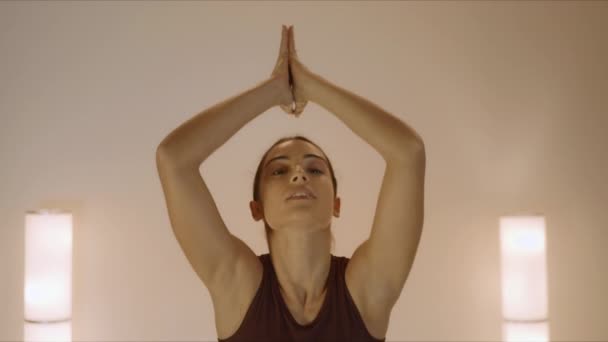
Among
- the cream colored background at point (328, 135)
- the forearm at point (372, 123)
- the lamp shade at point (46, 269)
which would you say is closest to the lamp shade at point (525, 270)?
the cream colored background at point (328, 135)

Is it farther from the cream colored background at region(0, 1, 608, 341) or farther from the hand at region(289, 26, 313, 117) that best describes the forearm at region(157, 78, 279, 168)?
the cream colored background at region(0, 1, 608, 341)

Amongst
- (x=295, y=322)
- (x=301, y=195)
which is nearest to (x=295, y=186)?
(x=301, y=195)

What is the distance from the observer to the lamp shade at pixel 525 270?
250 centimetres

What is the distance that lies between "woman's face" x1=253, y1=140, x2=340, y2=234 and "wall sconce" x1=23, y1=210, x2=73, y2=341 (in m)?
1.08

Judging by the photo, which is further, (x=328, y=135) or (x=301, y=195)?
(x=328, y=135)

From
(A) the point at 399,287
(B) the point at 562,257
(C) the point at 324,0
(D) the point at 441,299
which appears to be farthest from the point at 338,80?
(A) the point at 399,287

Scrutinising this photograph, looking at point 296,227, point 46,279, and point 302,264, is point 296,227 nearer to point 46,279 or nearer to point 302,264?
point 302,264

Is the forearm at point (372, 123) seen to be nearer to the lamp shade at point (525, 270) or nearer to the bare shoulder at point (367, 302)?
the bare shoulder at point (367, 302)

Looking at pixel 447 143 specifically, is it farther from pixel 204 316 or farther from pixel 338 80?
pixel 204 316

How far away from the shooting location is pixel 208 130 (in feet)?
4.92

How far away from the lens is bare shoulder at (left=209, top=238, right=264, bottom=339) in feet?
5.16

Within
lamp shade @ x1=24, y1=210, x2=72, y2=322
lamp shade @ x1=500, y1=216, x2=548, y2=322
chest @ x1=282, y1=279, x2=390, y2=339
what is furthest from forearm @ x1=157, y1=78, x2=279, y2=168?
lamp shade @ x1=500, y1=216, x2=548, y2=322

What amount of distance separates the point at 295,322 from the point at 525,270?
1229mm

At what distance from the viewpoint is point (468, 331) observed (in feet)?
9.20
